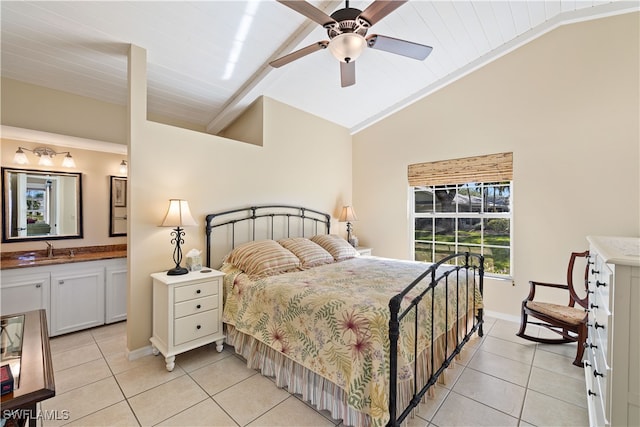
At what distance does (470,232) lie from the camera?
3928mm

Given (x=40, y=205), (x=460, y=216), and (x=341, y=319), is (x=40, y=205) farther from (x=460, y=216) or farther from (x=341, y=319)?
(x=460, y=216)

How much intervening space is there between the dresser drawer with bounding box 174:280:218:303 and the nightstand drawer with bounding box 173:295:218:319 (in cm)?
4

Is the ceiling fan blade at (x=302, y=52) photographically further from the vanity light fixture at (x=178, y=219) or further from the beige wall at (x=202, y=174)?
the vanity light fixture at (x=178, y=219)

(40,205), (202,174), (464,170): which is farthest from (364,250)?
(40,205)

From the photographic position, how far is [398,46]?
7.06 ft

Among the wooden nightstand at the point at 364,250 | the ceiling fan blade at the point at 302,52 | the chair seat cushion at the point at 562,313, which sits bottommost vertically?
the chair seat cushion at the point at 562,313

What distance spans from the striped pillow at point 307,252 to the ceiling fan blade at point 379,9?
2.22 meters

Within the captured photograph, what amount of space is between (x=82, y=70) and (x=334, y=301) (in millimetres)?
3327

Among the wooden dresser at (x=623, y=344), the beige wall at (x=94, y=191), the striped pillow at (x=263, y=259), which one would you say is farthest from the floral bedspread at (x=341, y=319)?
the beige wall at (x=94, y=191)

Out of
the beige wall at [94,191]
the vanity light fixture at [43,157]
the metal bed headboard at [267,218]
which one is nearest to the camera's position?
the vanity light fixture at [43,157]

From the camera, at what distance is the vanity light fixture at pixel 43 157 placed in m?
3.02

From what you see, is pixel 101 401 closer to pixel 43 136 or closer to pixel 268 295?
pixel 268 295

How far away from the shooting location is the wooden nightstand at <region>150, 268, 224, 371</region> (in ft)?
7.73

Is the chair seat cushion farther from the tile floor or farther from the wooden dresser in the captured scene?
the wooden dresser
